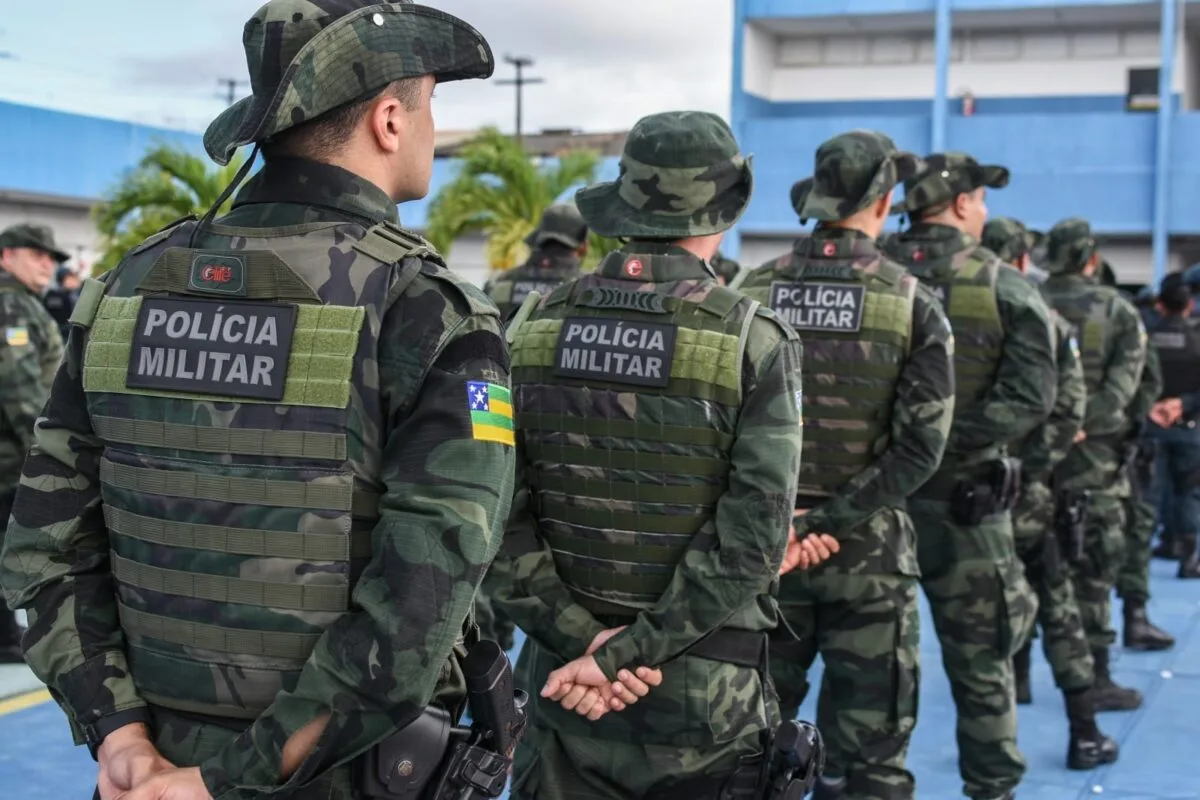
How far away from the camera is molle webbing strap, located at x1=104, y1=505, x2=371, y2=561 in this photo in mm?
1895

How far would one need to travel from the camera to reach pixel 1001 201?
23.6 metres

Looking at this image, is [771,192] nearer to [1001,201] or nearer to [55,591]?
[1001,201]

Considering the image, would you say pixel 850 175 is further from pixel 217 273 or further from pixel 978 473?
pixel 217 273

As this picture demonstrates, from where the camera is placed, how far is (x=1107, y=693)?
634 cm

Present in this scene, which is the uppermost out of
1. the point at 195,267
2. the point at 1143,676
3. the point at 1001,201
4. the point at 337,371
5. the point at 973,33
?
the point at 973,33

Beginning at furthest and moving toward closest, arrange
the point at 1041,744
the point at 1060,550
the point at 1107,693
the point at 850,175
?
the point at 1107,693, the point at 1060,550, the point at 1041,744, the point at 850,175

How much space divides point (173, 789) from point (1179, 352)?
28.2 ft

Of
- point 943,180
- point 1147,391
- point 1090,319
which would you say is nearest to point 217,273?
point 943,180

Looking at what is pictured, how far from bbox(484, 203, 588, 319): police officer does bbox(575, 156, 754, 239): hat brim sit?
12.0ft

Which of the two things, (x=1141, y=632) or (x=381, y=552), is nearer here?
(x=381, y=552)

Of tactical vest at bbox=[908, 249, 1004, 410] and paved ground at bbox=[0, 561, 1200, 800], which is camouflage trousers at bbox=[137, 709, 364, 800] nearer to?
paved ground at bbox=[0, 561, 1200, 800]

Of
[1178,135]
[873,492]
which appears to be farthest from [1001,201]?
[873,492]

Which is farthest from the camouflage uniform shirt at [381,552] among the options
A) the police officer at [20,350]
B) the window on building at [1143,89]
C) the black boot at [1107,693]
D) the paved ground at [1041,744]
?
the window on building at [1143,89]

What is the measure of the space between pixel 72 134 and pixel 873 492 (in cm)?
2546
